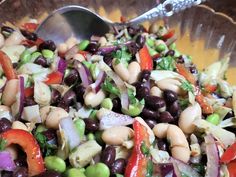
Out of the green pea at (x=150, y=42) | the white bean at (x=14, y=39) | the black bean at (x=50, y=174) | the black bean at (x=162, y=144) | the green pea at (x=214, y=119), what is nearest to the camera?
the black bean at (x=50, y=174)

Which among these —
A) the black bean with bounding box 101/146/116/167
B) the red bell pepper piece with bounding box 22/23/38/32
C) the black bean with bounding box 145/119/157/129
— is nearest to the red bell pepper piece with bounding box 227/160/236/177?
the black bean with bounding box 145/119/157/129

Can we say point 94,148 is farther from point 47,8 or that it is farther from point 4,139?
point 47,8

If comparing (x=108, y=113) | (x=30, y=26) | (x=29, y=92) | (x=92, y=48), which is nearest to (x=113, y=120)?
(x=108, y=113)

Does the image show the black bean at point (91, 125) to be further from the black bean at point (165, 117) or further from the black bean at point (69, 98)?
the black bean at point (165, 117)

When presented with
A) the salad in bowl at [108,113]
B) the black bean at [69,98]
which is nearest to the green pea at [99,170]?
the salad in bowl at [108,113]

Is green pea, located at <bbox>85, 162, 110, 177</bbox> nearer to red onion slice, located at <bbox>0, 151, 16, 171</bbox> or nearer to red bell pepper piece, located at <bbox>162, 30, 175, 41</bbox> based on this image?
red onion slice, located at <bbox>0, 151, 16, 171</bbox>
